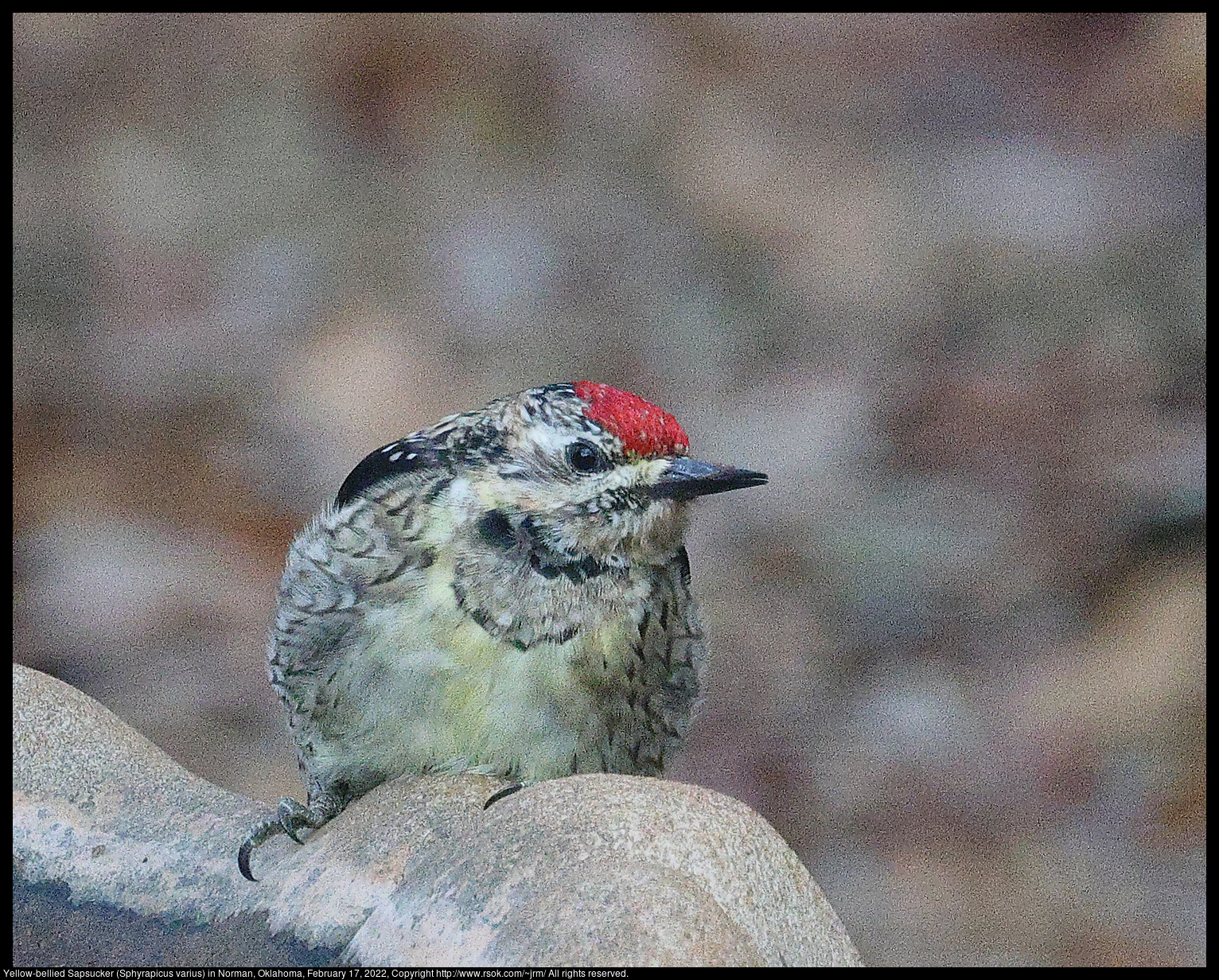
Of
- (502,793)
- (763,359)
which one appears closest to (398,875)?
(502,793)

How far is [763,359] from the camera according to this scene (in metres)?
4.13

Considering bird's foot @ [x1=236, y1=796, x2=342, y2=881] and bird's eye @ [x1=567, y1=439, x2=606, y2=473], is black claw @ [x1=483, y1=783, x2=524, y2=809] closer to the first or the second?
bird's foot @ [x1=236, y1=796, x2=342, y2=881]

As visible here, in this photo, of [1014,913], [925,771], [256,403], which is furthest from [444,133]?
[1014,913]

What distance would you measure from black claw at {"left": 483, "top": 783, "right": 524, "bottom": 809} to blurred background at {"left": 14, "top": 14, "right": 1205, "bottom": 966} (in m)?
1.57

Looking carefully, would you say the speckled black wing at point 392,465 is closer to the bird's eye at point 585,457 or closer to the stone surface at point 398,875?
the bird's eye at point 585,457

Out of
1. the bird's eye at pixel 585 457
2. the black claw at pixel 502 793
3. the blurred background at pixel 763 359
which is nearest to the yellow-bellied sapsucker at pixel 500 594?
the bird's eye at pixel 585 457

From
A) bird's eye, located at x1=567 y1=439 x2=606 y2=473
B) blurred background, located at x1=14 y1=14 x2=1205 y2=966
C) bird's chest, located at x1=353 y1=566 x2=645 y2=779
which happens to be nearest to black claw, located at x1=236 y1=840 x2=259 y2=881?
bird's chest, located at x1=353 y1=566 x2=645 y2=779

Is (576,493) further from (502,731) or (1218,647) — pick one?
(1218,647)

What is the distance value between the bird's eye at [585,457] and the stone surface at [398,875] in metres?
0.41

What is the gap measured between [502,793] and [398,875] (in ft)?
0.70

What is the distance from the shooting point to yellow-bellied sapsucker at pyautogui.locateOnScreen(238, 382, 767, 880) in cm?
191

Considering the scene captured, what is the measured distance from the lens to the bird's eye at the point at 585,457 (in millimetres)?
1899

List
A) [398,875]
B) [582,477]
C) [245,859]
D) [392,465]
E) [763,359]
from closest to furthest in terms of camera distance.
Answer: [398,875], [245,859], [582,477], [392,465], [763,359]

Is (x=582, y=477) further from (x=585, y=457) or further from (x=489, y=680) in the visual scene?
(x=489, y=680)
